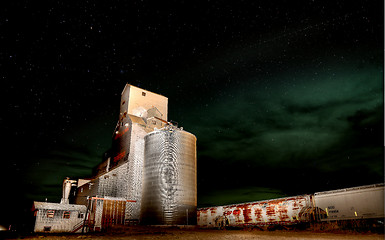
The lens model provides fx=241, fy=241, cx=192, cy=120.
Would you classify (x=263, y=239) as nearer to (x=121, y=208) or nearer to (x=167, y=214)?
(x=167, y=214)

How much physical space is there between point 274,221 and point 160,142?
14.9 meters

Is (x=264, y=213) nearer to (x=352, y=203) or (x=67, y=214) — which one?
(x=352, y=203)

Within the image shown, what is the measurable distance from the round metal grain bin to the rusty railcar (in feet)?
8.76

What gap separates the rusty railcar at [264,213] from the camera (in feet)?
66.2

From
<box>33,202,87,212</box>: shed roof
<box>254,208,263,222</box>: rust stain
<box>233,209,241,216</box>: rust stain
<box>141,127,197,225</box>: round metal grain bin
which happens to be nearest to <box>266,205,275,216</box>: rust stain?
<box>254,208,263,222</box>: rust stain

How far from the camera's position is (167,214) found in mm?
25781

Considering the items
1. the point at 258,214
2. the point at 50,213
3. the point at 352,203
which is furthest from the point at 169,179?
the point at 352,203

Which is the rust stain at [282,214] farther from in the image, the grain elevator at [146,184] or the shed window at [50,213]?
the shed window at [50,213]

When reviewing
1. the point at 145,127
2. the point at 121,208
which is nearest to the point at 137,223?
the point at 121,208

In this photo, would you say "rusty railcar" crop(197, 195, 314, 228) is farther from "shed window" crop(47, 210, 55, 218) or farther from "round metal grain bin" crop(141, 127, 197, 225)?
"shed window" crop(47, 210, 55, 218)

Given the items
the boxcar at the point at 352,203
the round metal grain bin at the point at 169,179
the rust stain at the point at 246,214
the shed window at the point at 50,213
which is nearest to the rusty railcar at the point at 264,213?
the rust stain at the point at 246,214

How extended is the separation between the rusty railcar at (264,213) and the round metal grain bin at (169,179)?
8.76 ft

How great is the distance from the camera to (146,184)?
28422mm

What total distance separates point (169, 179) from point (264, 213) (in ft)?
34.6
